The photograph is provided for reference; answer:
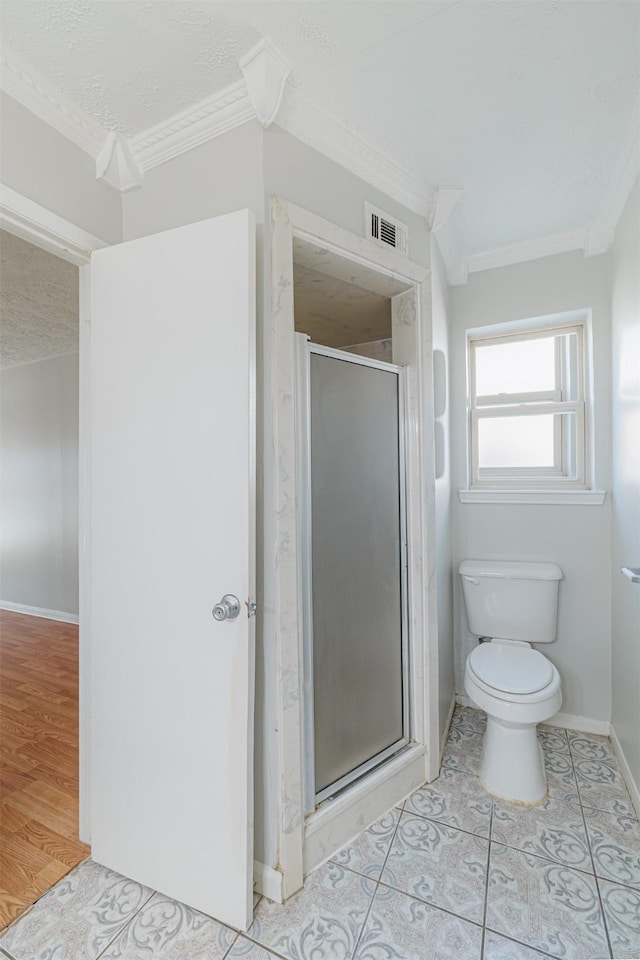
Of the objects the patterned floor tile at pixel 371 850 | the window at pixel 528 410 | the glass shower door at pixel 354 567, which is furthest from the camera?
the window at pixel 528 410

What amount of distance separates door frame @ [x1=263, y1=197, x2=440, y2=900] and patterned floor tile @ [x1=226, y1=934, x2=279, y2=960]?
0.50 feet

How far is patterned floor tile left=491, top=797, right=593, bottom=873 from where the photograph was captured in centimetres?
152

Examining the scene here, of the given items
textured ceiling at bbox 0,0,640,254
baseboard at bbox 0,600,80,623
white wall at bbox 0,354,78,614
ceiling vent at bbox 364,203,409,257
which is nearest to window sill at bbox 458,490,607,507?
ceiling vent at bbox 364,203,409,257

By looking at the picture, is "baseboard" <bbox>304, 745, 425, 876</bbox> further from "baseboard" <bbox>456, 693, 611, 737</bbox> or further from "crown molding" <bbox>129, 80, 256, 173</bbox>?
"crown molding" <bbox>129, 80, 256, 173</bbox>

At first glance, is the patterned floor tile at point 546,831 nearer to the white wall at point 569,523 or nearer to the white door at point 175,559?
the white wall at point 569,523

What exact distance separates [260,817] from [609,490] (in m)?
2.05

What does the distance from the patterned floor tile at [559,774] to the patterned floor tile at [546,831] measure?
65 millimetres

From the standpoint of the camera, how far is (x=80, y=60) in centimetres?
124

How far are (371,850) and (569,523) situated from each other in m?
1.69

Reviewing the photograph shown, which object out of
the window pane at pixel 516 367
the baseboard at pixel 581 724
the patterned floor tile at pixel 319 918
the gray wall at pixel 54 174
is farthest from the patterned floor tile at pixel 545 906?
the gray wall at pixel 54 174

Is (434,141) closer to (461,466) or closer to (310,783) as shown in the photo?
(461,466)

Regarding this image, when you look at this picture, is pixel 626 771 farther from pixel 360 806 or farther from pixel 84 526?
pixel 84 526

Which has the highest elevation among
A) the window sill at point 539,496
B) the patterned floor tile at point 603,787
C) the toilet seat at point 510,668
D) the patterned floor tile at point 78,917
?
the window sill at point 539,496

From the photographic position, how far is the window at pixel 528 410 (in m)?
2.34
